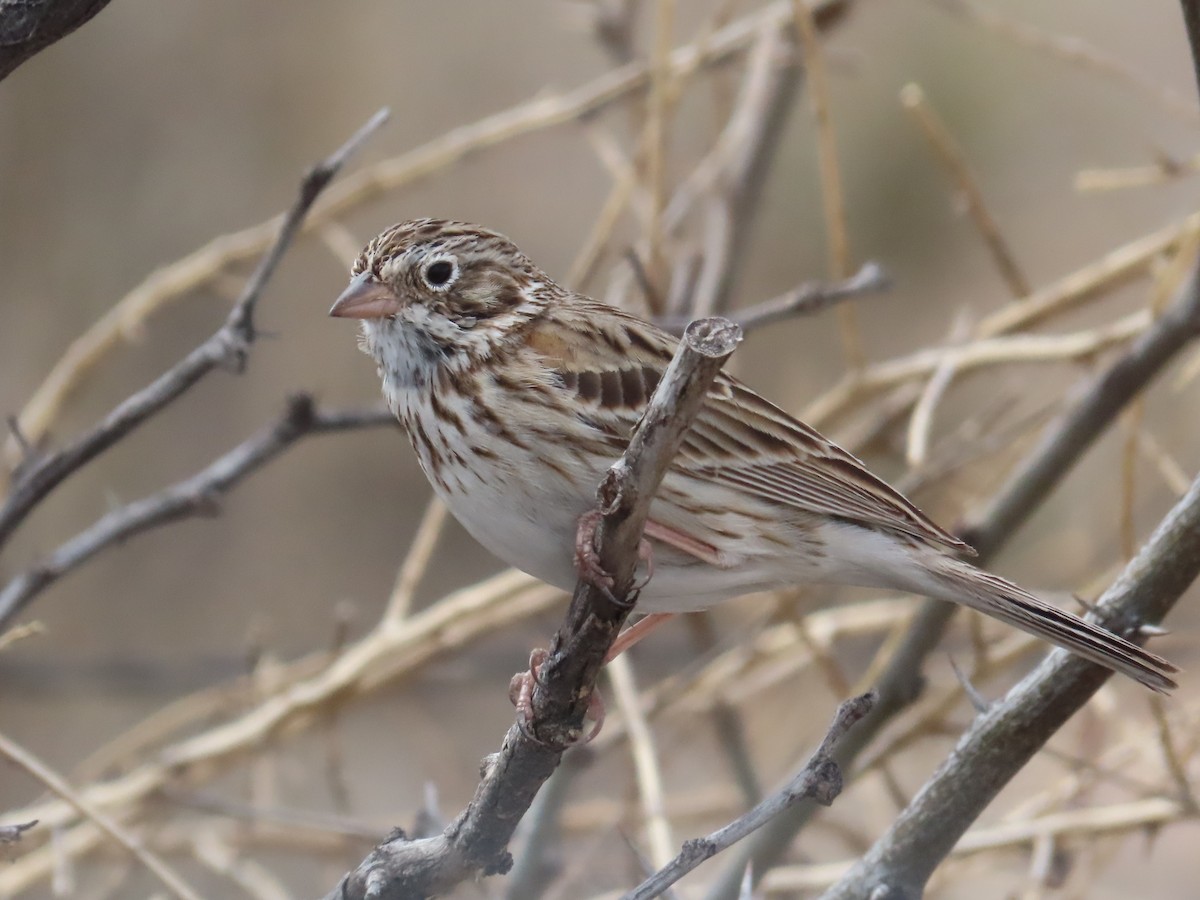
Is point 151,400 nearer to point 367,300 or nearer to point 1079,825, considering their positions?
point 367,300

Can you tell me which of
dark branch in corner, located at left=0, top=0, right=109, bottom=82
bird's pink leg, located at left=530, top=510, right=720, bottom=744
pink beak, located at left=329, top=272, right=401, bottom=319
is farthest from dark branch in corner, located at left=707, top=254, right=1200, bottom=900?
dark branch in corner, located at left=0, top=0, right=109, bottom=82

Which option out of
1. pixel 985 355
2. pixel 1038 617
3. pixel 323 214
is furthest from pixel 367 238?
pixel 1038 617

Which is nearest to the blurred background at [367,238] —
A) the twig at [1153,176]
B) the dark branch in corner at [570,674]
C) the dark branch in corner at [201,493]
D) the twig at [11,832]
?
the twig at [1153,176]

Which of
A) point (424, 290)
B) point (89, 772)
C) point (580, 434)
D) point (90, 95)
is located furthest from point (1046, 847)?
point (90, 95)

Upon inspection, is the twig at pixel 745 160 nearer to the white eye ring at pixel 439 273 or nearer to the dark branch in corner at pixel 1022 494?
the dark branch in corner at pixel 1022 494

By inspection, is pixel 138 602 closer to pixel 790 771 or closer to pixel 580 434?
pixel 790 771

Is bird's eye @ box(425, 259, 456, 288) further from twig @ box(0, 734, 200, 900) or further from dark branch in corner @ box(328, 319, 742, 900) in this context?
twig @ box(0, 734, 200, 900)
